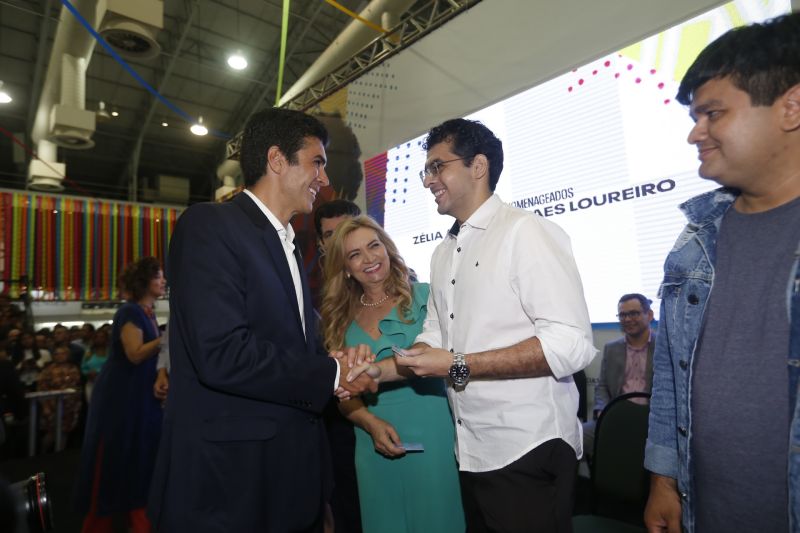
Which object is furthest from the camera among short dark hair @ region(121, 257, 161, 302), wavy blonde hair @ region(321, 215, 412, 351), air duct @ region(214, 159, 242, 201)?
air duct @ region(214, 159, 242, 201)

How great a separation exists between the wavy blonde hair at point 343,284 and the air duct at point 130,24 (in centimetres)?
393

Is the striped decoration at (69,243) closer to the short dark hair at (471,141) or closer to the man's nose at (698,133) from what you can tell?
the short dark hair at (471,141)

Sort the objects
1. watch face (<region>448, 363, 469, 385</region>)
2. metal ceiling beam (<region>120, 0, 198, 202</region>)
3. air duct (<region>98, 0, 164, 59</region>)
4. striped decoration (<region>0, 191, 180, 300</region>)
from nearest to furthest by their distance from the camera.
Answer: watch face (<region>448, 363, 469, 385</region>), air duct (<region>98, 0, 164, 59</region>), metal ceiling beam (<region>120, 0, 198, 202</region>), striped decoration (<region>0, 191, 180, 300</region>)

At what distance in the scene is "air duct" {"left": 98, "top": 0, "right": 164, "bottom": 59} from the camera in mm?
4648

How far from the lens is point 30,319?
28.1 ft

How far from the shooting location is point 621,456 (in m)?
2.11

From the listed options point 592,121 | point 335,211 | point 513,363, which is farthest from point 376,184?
point 513,363

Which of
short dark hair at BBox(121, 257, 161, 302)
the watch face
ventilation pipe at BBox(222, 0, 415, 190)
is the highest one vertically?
ventilation pipe at BBox(222, 0, 415, 190)

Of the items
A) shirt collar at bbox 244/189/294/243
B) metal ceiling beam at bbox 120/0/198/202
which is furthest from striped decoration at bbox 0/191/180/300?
shirt collar at bbox 244/189/294/243

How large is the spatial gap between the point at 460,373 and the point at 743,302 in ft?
2.49

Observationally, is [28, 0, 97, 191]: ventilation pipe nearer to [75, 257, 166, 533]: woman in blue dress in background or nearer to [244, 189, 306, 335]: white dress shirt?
[75, 257, 166, 533]: woman in blue dress in background

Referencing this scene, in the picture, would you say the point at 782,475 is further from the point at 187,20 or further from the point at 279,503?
the point at 187,20

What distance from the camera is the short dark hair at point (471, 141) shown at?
5.74 feet

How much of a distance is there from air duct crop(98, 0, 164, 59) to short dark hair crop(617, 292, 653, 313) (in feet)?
16.8
